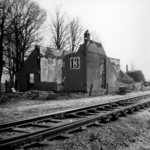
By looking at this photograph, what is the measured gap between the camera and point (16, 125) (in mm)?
5957

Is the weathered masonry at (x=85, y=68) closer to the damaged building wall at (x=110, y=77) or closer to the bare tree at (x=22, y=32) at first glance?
the damaged building wall at (x=110, y=77)

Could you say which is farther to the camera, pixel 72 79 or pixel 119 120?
pixel 72 79

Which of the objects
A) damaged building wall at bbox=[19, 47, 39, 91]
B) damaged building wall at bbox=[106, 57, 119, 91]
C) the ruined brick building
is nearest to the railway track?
the ruined brick building

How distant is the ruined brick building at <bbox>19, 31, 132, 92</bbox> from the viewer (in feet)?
67.0

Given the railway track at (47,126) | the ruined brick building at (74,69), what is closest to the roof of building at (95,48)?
the ruined brick building at (74,69)

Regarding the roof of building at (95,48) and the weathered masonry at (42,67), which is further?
the weathered masonry at (42,67)

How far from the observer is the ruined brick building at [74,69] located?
2042 centimetres

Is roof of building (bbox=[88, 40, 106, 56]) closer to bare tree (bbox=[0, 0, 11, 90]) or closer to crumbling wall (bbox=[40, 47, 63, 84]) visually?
crumbling wall (bbox=[40, 47, 63, 84])

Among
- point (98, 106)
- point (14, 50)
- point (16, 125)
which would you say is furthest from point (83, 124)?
point (14, 50)

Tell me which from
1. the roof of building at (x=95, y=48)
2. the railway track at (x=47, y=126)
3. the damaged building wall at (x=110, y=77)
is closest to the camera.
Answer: the railway track at (x=47, y=126)

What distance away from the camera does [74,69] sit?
20.8m

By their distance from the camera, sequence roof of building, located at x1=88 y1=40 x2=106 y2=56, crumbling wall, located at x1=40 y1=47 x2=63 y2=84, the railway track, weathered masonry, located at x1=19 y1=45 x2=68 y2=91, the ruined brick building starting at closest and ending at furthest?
the railway track, the ruined brick building, roof of building, located at x1=88 y1=40 x2=106 y2=56, weathered masonry, located at x1=19 y1=45 x2=68 y2=91, crumbling wall, located at x1=40 y1=47 x2=63 y2=84

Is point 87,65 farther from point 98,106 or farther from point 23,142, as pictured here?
point 23,142

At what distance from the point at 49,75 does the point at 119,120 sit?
68.4ft
